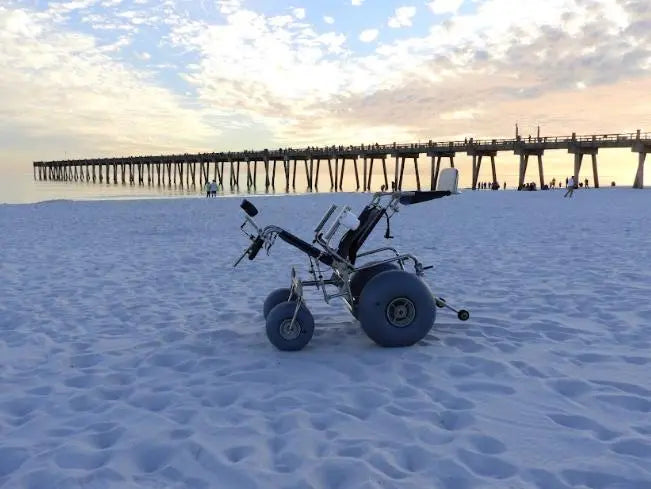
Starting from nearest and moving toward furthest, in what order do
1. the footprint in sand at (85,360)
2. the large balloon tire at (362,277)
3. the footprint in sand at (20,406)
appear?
the footprint in sand at (20,406)
the footprint in sand at (85,360)
the large balloon tire at (362,277)

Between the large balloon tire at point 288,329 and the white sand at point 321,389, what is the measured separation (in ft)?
0.34

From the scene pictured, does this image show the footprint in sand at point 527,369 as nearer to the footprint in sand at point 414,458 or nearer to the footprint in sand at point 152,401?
the footprint in sand at point 414,458

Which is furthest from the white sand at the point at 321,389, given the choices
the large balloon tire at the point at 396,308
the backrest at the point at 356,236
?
the backrest at the point at 356,236

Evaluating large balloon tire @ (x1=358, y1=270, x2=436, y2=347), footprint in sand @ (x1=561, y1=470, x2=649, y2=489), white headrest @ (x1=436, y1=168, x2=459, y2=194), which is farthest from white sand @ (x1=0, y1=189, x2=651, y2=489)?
white headrest @ (x1=436, y1=168, x2=459, y2=194)

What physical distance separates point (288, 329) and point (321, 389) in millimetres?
964

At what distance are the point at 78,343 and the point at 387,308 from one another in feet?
10.1

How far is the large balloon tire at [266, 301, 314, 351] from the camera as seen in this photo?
5078 millimetres

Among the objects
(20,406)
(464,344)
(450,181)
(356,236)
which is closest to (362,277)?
(356,236)

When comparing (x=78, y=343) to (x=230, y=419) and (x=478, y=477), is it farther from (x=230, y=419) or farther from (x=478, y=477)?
(x=478, y=477)

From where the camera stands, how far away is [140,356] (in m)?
5.11

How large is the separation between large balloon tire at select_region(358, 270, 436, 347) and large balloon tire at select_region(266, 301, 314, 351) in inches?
20.7

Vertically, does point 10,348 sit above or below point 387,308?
below

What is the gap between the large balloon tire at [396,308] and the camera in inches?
195

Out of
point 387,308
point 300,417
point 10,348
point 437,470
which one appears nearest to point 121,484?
point 300,417
